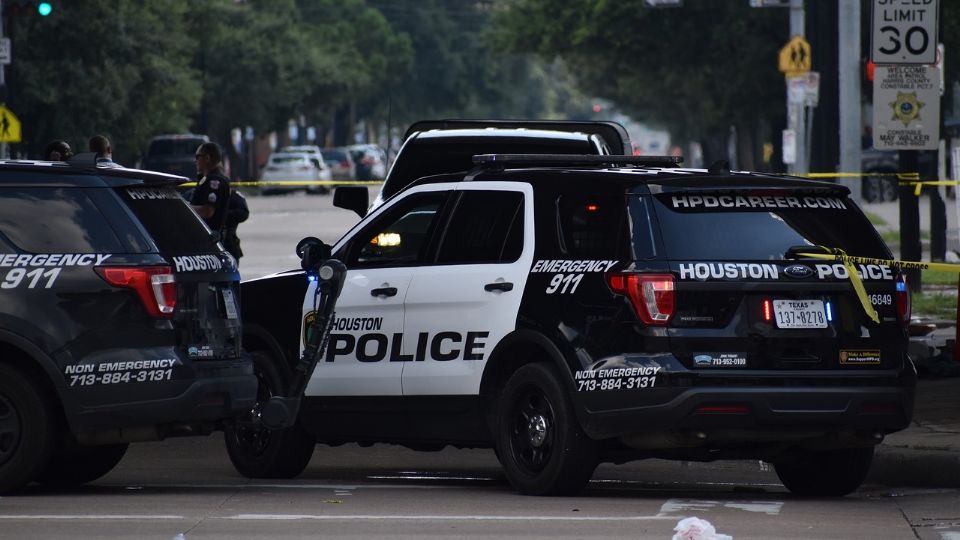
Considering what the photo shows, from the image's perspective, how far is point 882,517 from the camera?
31.9 ft

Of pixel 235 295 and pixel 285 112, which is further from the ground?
pixel 235 295

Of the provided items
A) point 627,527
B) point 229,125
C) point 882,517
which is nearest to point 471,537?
point 627,527

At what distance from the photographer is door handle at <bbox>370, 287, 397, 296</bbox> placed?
36.0 feet

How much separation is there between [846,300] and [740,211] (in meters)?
0.66

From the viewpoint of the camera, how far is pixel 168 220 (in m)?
10.6

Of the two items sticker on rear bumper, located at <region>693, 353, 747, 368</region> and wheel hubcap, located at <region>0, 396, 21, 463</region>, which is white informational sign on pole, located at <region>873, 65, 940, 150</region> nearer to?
sticker on rear bumper, located at <region>693, 353, 747, 368</region>

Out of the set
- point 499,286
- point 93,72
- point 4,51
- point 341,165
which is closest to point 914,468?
point 499,286

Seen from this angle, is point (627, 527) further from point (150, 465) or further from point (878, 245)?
point (150, 465)

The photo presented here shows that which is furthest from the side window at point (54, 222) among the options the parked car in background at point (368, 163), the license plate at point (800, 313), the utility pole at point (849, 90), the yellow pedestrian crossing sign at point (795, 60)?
the parked car in background at point (368, 163)

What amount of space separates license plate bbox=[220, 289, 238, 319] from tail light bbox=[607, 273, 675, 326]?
224 cm

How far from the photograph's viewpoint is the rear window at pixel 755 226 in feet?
32.1

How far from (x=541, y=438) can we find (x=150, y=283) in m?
2.06

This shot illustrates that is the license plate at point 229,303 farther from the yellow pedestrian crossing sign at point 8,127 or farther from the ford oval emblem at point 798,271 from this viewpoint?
the yellow pedestrian crossing sign at point 8,127

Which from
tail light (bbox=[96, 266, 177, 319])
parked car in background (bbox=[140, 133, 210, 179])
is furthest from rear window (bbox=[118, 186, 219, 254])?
parked car in background (bbox=[140, 133, 210, 179])
